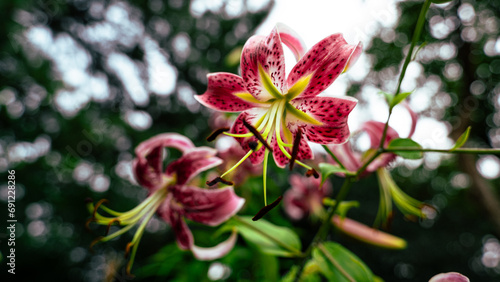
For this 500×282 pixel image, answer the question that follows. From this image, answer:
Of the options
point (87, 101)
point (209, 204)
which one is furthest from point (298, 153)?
point (87, 101)

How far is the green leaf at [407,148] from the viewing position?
0.41 metres

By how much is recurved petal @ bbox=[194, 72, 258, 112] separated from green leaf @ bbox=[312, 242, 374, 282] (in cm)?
27

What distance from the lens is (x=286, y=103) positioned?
470mm

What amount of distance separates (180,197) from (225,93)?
245 millimetres

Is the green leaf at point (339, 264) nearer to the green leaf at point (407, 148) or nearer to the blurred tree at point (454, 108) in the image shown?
the green leaf at point (407, 148)

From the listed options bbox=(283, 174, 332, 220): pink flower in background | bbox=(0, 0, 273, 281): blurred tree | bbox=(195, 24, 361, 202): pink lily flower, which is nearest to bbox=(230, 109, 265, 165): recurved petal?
bbox=(195, 24, 361, 202): pink lily flower

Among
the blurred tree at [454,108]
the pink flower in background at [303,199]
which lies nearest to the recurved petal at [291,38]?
the pink flower in background at [303,199]

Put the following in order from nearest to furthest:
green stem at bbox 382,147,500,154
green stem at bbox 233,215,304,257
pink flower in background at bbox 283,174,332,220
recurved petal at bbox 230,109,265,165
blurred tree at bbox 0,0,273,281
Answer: green stem at bbox 382,147,500,154
recurved petal at bbox 230,109,265,165
green stem at bbox 233,215,304,257
pink flower in background at bbox 283,174,332,220
blurred tree at bbox 0,0,273,281

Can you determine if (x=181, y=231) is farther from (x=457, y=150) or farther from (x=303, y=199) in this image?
(x=303, y=199)

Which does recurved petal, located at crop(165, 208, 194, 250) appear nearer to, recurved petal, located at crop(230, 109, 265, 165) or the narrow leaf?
recurved petal, located at crop(230, 109, 265, 165)

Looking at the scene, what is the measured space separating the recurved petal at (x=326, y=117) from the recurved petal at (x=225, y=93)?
0.24 feet

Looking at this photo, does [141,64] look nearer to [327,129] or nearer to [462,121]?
[462,121]

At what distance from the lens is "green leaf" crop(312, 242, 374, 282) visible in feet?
1.67

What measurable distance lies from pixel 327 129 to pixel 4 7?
3.02 m
